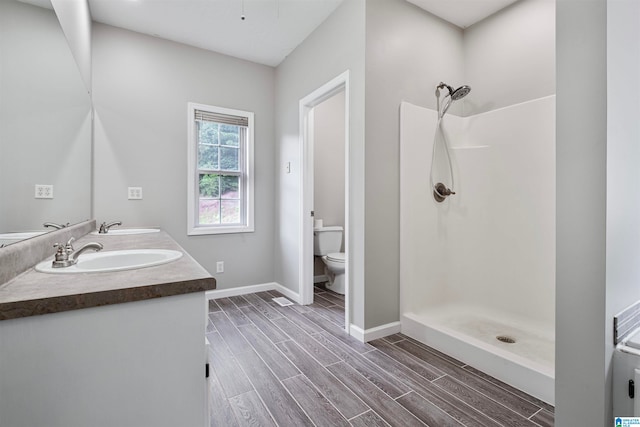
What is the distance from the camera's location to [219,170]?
10.8 feet

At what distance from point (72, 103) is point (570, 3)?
93.6 inches

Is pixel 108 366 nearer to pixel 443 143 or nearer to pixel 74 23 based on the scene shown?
pixel 74 23

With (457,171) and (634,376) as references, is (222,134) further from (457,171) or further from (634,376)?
(634,376)

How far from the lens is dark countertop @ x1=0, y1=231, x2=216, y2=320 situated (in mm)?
691

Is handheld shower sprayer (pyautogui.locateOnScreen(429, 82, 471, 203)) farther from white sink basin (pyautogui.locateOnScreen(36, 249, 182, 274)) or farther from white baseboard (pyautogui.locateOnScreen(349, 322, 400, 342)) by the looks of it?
white sink basin (pyautogui.locateOnScreen(36, 249, 182, 274))

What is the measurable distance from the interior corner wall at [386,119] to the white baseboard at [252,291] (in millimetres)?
1124

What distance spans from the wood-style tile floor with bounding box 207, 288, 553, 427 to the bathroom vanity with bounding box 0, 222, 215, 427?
729 mm

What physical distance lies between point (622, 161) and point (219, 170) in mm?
3140

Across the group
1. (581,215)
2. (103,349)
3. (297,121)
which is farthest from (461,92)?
(103,349)

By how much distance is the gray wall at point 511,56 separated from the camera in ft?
7.61

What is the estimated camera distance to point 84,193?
218 cm

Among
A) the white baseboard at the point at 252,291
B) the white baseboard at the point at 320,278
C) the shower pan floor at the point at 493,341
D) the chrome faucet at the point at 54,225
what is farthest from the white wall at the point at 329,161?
the chrome faucet at the point at 54,225

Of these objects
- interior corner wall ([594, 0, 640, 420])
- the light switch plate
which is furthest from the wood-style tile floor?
the light switch plate

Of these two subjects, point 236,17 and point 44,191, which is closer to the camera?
point 44,191
